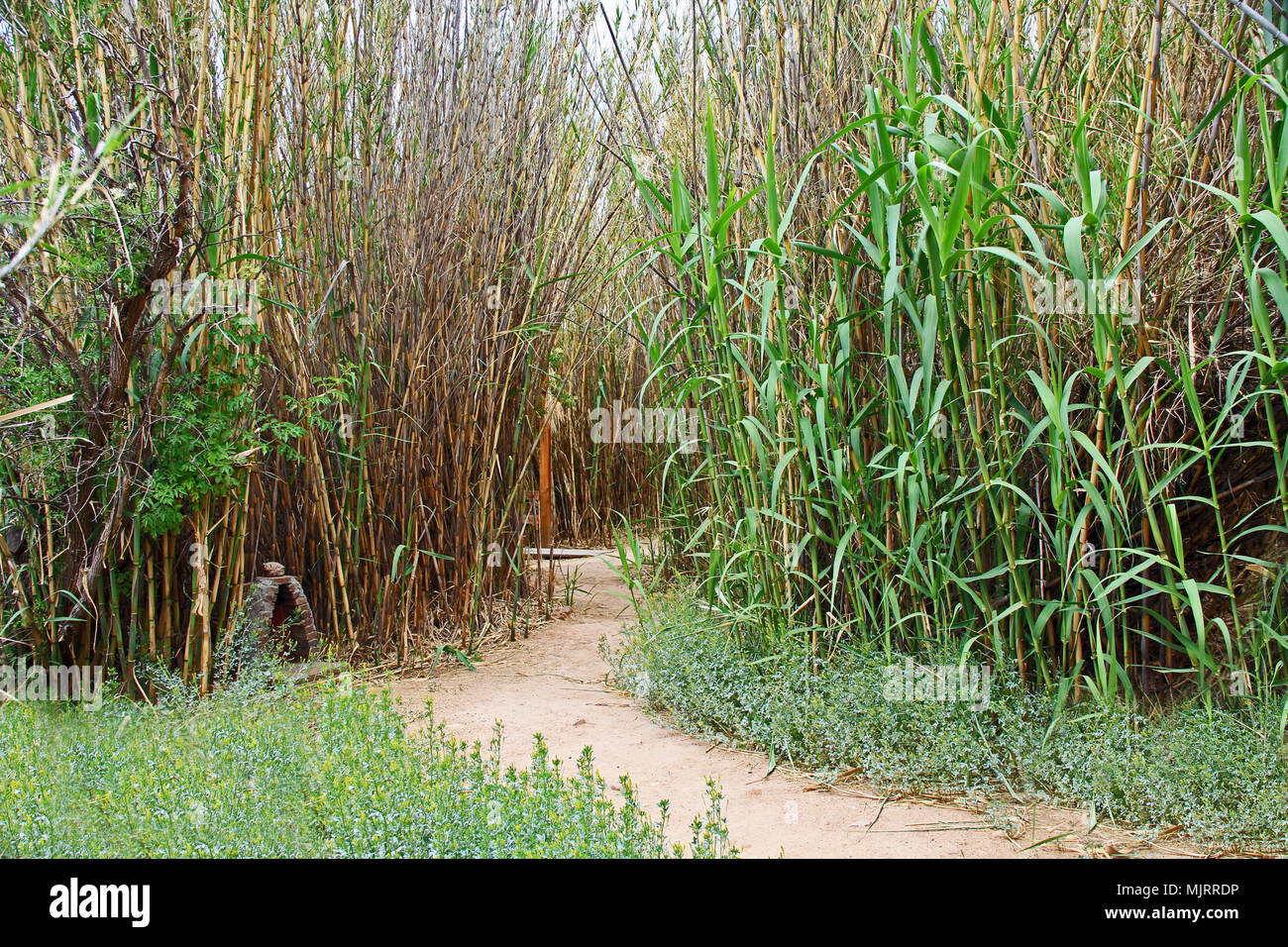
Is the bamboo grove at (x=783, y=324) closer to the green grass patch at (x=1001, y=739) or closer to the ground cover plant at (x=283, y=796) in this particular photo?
the green grass patch at (x=1001, y=739)

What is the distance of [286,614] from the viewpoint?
3.32 m

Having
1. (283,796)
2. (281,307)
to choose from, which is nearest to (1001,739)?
(283,796)

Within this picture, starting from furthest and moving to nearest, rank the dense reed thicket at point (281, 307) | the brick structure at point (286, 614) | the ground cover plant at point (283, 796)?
the brick structure at point (286, 614)
the dense reed thicket at point (281, 307)
the ground cover plant at point (283, 796)

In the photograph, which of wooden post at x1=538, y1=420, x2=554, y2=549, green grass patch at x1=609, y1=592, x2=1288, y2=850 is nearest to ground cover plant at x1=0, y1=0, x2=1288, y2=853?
green grass patch at x1=609, y1=592, x2=1288, y2=850

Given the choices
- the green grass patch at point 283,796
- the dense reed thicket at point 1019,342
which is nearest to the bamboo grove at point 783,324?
the dense reed thicket at point 1019,342

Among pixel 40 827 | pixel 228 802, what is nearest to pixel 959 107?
pixel 228 802

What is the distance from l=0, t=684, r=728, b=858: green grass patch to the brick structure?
0.66 meters

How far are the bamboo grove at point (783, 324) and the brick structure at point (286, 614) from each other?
0.53 ft

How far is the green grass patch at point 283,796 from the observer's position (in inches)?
69.1

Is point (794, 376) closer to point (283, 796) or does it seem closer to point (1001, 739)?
→ point (1001, 739)

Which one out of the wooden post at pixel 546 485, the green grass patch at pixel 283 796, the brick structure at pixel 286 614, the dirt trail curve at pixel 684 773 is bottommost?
the dirt trail curve at pixel 684 773

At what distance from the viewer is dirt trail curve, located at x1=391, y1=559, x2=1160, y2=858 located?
2.00 m

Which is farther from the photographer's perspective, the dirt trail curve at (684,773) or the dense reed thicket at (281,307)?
the dense reed thicket at (281,307)
